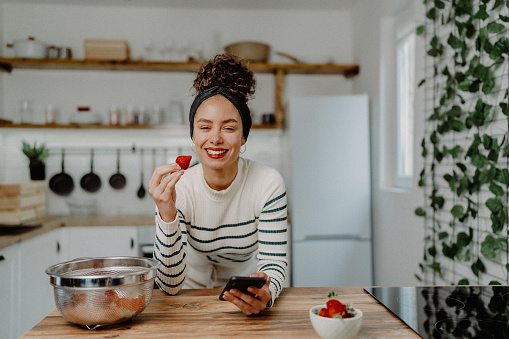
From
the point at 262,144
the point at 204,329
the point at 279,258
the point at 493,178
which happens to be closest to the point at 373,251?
the point at 262,144

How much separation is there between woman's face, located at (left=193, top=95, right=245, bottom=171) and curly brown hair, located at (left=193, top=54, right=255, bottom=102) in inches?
2.8

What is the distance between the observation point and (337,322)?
2.61ft

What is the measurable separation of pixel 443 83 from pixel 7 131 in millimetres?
3282

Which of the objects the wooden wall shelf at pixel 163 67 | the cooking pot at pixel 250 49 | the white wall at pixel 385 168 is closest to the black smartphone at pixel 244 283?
the white wall at pixel 385 168

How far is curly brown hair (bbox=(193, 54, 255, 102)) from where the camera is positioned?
4.32ft

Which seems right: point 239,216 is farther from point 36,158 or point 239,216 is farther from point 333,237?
point 36,158

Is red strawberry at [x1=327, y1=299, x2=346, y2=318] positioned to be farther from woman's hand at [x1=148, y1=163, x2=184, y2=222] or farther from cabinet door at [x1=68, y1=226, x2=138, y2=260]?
cabinet door at [x1=68, y1=226, x2=138, y2=260]

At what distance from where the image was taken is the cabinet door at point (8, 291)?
2.17 metres

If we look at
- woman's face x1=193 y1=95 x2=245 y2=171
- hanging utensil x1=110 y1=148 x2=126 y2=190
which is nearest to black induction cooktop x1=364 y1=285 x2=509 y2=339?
woman's face x1=193 y1=95 x2=245 y2=171

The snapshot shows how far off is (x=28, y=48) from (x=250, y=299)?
3134 millimetres

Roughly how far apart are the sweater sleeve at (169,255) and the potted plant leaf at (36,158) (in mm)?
2631

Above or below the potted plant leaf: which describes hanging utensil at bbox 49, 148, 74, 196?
below

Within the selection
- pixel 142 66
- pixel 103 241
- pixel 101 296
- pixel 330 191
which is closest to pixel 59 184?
pixel 103 241

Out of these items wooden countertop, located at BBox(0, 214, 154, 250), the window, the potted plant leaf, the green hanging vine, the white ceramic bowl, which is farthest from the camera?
the potted plant leaf
